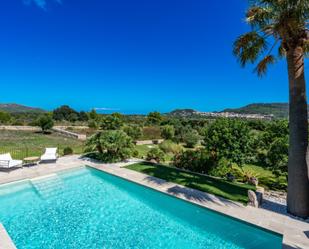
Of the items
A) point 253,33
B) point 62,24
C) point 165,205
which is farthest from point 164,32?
point 165,205

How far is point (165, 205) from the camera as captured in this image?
295 inches

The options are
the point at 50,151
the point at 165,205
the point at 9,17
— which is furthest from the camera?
the point at 9,17

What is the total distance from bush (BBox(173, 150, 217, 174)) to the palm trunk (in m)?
4.90

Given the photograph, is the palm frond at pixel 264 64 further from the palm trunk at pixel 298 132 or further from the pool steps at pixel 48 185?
the pool steps at pixel 48 185

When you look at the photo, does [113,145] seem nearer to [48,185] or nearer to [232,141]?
[48,185]

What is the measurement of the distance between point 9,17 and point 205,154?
2957 cm

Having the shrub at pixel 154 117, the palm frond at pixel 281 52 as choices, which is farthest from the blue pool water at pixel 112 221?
the shrub at pixel 154 117

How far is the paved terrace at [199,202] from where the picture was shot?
201 inches

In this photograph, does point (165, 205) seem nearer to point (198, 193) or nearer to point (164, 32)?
point (198, 193)

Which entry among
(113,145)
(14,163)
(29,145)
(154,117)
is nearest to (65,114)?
(154,117)

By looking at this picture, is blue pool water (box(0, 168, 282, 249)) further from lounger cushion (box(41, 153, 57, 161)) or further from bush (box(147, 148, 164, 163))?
bush (box(147, 148, 164, 163))

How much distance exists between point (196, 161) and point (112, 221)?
19.6 ft

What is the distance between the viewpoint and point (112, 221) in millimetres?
6422

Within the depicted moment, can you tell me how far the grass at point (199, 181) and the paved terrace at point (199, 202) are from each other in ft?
1.35
